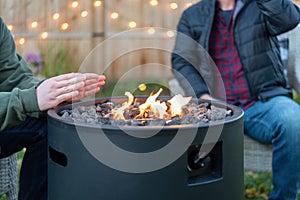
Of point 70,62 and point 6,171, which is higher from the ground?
point 6,171

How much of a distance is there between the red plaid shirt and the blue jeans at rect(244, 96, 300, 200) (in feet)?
0.70

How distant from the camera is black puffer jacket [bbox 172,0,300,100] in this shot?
8.30 feet

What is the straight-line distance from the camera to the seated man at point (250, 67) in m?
2.30

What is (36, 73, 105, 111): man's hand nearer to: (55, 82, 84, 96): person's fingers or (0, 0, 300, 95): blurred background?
(55, 82, 84, 96): person's fingers

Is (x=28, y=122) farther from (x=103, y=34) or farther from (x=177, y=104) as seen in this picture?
(x=103, y=34)

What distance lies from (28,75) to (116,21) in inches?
127

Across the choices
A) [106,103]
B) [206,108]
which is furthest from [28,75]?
[206,108]

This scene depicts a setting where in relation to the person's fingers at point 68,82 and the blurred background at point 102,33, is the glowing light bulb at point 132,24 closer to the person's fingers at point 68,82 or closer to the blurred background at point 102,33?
the blurred background at point 102,33

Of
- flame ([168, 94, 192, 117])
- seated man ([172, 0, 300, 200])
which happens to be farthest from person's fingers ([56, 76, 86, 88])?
seated man ([172, 0, 300, 200])

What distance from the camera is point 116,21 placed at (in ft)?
17.6

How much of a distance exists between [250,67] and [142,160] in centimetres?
123

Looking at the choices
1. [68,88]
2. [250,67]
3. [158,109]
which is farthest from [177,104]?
[250,67]

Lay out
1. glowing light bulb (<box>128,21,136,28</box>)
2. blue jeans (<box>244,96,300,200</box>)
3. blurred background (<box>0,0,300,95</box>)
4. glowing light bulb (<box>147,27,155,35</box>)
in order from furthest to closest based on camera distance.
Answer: glowing light bulb (<box>147,27,155,35</box>), blurred background (<box>0,0,300,95</box>), glowing light bulb (<box>128,21,136,28</box>), blue jeans (<box>244,96,300,200</box>)

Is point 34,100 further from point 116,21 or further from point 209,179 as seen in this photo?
point 116,21
